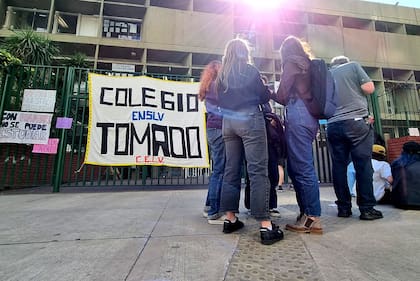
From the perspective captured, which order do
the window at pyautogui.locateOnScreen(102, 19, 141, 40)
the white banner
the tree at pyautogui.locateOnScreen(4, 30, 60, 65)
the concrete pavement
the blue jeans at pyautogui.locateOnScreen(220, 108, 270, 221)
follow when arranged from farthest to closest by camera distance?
the window at pyautogui.locateOnScreen(102, 19, 141, 40), the tree at pyautogui.locateOnScreen(4, 30, 60, 65), the white banner, the blue jeans at pyautogui.locateOnScreen(220, 108, 270, 221), the concrete pavement

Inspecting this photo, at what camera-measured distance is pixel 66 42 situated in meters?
13.7

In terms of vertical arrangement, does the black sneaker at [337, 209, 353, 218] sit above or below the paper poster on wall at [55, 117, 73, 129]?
below

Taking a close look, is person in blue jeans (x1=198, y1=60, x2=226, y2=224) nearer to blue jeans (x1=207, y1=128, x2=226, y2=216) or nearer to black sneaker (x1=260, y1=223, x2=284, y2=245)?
blue jeans (x1=207, y1=128, x2=226, y2=216)

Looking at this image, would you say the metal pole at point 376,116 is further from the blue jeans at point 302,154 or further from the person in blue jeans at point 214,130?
the person in blue jeans at point 214,130

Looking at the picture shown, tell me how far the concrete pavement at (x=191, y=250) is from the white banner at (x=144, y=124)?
79.7 inches

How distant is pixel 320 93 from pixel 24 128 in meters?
4.86

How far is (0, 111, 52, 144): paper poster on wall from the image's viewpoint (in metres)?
4.26

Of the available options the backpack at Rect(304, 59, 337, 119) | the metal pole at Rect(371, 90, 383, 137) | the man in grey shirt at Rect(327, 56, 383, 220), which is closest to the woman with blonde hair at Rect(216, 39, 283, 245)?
the backpack at Rect(304, 59, 337, 119)

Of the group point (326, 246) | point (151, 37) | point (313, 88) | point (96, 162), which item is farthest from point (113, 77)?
point (151, 37)

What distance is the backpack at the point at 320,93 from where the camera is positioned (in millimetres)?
2027

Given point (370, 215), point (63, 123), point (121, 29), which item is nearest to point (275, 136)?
point (370, 215)

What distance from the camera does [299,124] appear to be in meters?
2.08

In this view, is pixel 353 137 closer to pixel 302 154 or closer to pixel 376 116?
pixel 302 154

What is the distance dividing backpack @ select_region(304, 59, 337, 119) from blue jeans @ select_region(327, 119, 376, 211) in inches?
20.4
